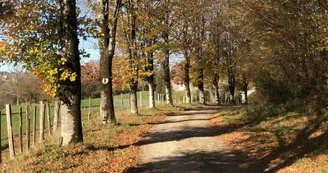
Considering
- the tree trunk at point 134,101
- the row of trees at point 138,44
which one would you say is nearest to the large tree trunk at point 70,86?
the row of trees at point 138,44

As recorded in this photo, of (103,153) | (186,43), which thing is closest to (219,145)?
(103,153)

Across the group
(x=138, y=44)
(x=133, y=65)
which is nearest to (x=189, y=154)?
(x=133, y=65)

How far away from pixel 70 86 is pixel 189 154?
4.61 m

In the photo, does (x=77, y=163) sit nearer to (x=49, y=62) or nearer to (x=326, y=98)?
(x=49, y=62)

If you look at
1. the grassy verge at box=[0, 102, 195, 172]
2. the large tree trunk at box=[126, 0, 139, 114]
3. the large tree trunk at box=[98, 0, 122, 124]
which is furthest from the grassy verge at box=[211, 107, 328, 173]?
the large tree trunk at box=[126, 0, 139, 114]

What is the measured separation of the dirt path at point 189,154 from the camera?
8.70 metres

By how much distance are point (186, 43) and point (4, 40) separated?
2489cm

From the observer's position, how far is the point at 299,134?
36.1 ft

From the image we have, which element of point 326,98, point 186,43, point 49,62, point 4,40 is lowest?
point 326,98

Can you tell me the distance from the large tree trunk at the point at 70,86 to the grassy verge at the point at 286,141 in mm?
5852

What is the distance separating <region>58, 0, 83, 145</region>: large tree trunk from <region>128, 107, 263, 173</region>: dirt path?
8.43 feet

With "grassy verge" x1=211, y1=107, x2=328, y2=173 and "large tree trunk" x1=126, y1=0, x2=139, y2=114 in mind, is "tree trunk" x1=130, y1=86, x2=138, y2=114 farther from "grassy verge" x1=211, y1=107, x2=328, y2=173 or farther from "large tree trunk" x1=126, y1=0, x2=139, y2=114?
"grassy verge" x1=211, y1=107, x2=328, y2=173

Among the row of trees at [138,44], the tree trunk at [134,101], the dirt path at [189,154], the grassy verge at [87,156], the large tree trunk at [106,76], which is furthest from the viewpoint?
the tree trunk at [134,101]

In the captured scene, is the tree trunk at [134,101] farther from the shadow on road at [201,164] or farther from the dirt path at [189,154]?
the shadow on road at [201,164]
